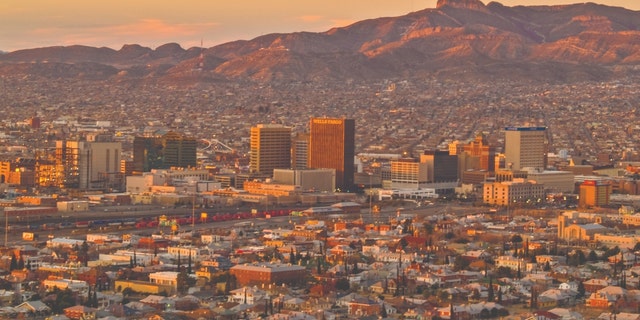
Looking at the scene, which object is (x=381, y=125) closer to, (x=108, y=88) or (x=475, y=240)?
(x=108, y=88)

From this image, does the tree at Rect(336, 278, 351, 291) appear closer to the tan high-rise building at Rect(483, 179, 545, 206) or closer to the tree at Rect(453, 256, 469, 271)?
the tree at Rect(453, 256, 469, 271)

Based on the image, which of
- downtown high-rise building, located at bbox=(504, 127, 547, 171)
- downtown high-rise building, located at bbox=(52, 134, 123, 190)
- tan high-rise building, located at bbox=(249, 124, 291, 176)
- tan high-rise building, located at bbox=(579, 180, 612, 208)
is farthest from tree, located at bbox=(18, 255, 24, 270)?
downtown high-rise building, located at bbox=(504, 127, 547, 171)

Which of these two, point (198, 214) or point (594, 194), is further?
point (594, 194)

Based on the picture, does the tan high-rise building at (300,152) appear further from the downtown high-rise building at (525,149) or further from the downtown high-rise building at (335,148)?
the downtown high-rise building at (525,149)

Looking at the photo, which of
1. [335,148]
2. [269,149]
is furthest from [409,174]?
[269,149]

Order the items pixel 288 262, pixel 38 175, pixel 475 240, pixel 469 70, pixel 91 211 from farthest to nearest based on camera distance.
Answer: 1. pixel 469 70
2. pixel 38 175
3. pixel 91 211
4. pixel 475 240
5. pixel 288 262

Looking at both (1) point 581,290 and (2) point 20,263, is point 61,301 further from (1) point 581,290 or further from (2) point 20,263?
(1) point 581,290

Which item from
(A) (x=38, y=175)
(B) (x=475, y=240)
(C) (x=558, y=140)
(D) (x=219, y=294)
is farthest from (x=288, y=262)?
(C) (x=558, y=140)
